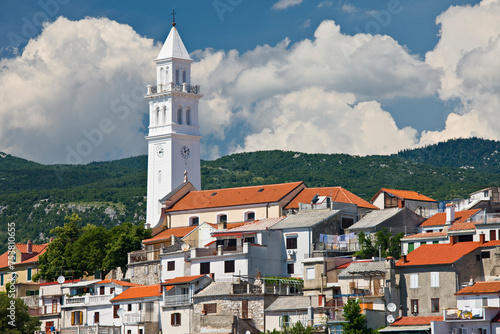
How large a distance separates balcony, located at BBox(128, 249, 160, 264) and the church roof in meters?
28.5

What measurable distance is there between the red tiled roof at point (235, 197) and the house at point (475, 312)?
31482mm

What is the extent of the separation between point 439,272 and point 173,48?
51407 mm

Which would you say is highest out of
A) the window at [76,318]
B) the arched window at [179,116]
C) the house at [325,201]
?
the arched window at [179,116]

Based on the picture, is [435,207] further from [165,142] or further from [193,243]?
[165,142]

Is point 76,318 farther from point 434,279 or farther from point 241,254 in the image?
point 434,279

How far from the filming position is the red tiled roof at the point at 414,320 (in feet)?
193

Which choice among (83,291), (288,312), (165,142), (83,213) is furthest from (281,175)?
(288,312)

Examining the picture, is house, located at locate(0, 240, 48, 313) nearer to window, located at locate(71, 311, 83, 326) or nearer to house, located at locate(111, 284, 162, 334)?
window, located at locate(71, 311, 83, 326)

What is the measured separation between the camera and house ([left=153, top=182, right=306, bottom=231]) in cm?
8931

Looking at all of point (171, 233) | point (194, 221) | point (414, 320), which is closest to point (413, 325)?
point (414, 320)

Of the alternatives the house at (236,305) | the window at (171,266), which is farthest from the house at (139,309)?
the house at (236,305)

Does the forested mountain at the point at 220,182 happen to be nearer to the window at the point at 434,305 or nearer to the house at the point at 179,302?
the house at the point at 179,302

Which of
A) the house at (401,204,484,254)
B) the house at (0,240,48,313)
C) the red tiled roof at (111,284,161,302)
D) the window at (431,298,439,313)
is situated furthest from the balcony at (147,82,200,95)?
the window at (431,298,439,313)

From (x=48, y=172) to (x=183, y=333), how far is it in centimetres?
13513
